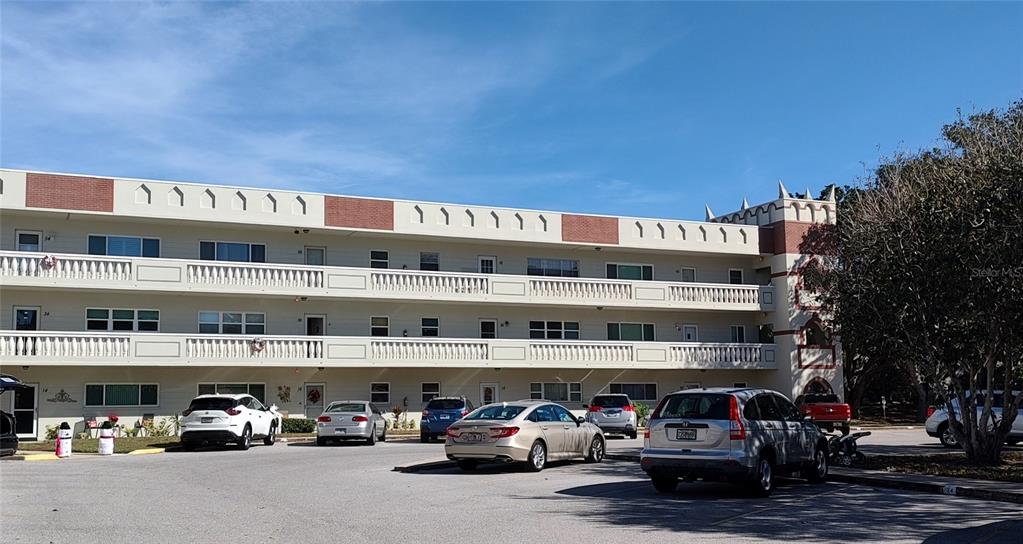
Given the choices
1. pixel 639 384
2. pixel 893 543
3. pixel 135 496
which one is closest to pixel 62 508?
pixel 135 496

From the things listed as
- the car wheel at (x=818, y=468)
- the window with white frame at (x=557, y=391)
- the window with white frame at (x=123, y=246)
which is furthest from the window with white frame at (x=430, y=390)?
the car wheel at (x=818, y=468)

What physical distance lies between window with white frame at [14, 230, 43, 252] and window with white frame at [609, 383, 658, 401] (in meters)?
24.2

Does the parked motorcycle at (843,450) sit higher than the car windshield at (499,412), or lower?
lower

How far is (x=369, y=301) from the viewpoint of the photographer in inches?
1630

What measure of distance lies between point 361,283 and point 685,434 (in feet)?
83.7

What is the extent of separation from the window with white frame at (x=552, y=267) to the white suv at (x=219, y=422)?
60.1 ft

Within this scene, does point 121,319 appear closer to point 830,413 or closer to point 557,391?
point 557,391

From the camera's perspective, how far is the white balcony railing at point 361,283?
1395 inches

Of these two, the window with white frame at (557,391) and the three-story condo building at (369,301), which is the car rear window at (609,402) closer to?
the three-story condo building at (369,301)

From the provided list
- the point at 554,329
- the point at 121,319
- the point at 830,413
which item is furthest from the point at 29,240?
the point at 830,413

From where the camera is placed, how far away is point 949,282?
2009 cm

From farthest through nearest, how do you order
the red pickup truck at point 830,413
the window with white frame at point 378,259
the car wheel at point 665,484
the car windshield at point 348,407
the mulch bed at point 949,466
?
the window with white frame at point 378,259 → the red pickup truck at point 830,413 → the car windshield at point 348,407 → the mulch bed at point 949,466 → the car wheel at point 665,484

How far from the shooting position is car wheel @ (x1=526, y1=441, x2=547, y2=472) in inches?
807

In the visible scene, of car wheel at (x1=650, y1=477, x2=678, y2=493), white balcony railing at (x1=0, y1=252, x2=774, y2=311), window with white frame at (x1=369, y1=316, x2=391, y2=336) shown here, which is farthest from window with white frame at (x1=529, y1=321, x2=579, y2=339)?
car wheel at (x1=650, y1=477, x2=678, y2=493)
